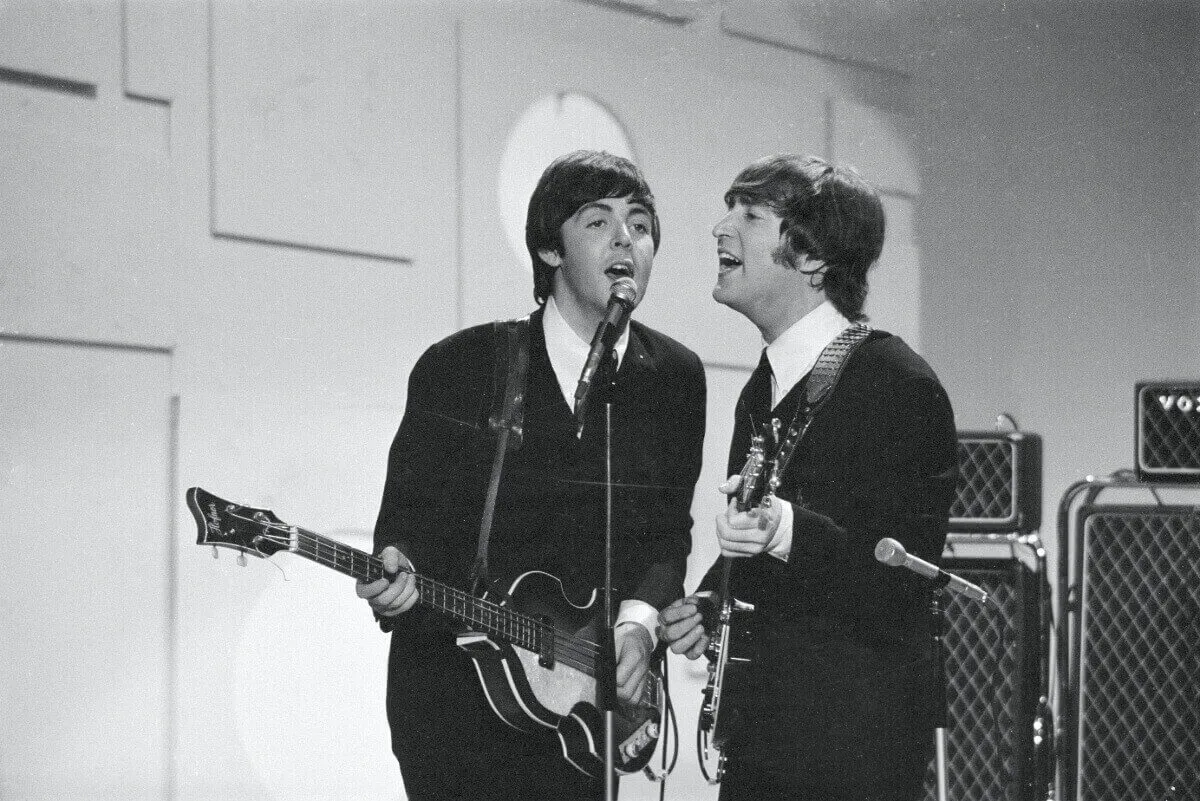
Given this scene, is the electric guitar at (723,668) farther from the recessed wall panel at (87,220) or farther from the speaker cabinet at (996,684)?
the recessed wall panel at (87,220)

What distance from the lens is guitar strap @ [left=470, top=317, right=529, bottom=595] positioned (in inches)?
108

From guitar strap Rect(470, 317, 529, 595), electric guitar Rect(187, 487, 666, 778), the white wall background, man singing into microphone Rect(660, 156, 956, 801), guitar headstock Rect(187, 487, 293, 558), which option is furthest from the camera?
the white wall background

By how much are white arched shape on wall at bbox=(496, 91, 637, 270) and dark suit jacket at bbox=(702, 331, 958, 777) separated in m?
1.78

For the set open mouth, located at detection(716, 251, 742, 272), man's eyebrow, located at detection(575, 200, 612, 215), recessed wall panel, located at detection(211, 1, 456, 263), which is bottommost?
open mouth, located at detection(716, 251, 742, 272)

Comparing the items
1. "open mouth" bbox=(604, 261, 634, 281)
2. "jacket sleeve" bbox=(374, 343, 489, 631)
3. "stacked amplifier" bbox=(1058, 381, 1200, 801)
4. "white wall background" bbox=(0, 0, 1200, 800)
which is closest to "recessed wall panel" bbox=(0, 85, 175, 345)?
"white wall background" bbox=(0, 0, 1200, 800)

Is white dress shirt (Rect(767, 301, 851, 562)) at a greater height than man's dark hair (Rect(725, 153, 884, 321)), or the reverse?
man's dark hair (Rect(725, 153, 884, 321))

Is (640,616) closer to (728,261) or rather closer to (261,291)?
(728,261)

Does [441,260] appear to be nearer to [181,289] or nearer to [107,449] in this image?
[181,289]

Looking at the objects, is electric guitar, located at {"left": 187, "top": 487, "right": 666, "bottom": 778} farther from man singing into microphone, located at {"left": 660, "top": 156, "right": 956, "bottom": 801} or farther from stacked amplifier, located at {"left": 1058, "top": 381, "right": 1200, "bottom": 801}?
stacked amplifier, located at {"left": 1058, "top": 381, "right": 1200, "bottom": 801}

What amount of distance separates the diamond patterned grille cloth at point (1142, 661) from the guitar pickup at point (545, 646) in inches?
71.0

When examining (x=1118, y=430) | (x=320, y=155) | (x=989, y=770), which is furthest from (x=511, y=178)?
(x=1118, y=430)

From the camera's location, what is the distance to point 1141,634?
3670 millimetres

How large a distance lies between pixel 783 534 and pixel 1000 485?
188cm

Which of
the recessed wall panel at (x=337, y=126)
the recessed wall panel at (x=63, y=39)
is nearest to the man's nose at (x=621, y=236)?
the recessed wall panel at (x=337, y=126)
